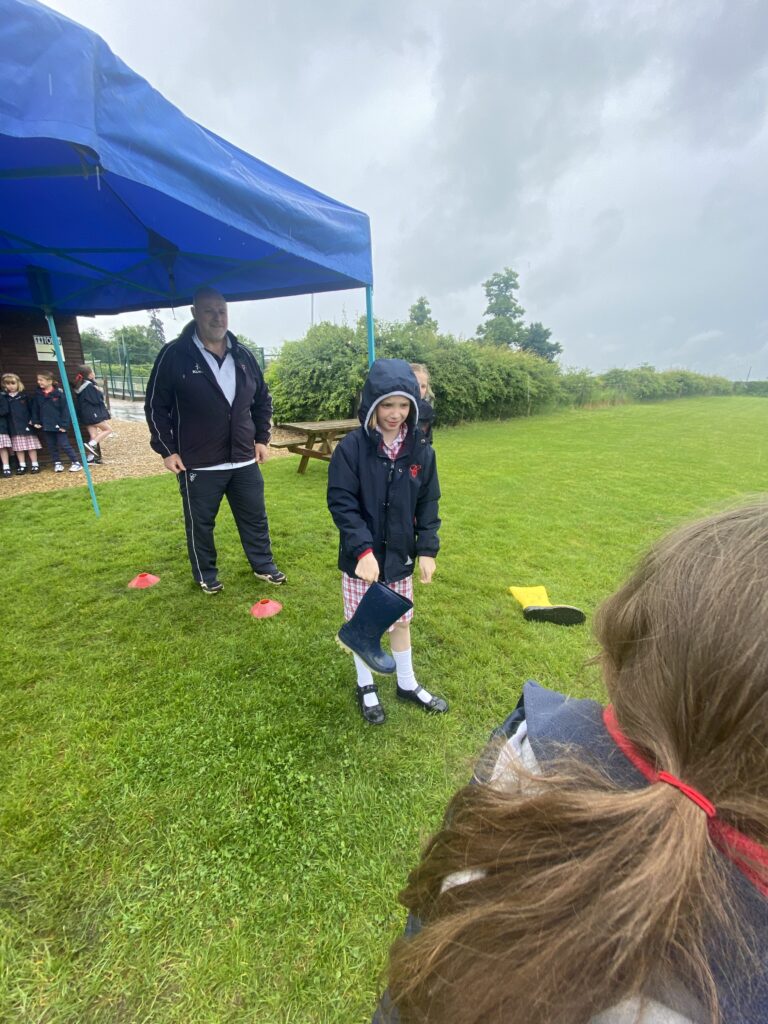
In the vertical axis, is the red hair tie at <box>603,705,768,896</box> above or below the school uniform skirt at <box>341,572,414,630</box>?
above

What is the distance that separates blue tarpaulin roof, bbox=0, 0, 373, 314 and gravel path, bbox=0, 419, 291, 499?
3.03m

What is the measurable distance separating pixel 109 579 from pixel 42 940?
9.28 feet

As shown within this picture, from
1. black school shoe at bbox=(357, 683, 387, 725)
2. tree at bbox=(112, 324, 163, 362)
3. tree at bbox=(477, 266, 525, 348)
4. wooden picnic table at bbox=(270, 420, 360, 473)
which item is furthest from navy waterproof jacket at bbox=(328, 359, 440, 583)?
tree at bbox=(477, 266, 525, 348)

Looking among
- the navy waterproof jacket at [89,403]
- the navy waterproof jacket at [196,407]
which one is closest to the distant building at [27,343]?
the navy waterproof jacket at [89,403]

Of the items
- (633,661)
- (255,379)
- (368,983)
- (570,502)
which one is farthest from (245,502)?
(570,502)

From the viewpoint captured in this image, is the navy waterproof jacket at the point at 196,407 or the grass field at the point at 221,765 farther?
the navy waterproof jacket at the point at 196,407

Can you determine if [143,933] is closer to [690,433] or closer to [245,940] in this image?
[245,940]

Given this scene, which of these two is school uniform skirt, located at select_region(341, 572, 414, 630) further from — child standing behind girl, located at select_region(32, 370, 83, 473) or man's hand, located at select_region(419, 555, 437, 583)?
child standing behind girl, located at select_region(32, 370, 83, 473)

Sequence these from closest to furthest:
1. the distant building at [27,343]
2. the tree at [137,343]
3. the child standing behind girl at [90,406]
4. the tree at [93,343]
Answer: the distant building at [27,343], the child standing behind girl at [90,406], the tree at [137,343], the tree at [93,343]

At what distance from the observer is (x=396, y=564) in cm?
224

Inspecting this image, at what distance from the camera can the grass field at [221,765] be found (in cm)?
138

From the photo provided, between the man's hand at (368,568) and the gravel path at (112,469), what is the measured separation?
6571 mm

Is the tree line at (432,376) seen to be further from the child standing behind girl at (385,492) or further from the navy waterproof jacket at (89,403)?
the child standing behind girl at (385,492)

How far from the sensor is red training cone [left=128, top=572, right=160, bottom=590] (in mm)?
3695
